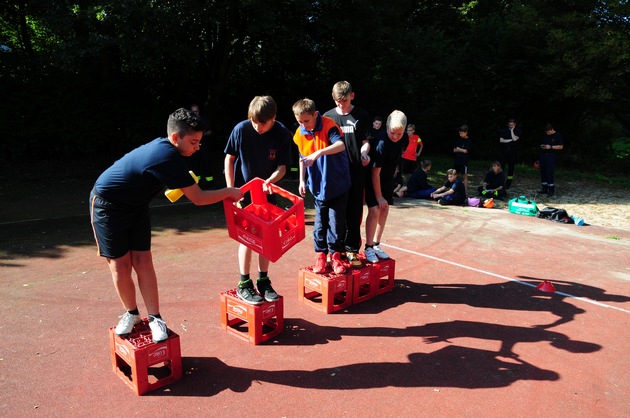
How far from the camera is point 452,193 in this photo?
40.2 ft

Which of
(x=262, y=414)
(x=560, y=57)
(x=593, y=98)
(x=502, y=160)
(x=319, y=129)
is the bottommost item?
(x=262, y=414)

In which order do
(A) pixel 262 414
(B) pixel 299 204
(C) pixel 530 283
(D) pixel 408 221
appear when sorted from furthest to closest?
1. (D) pixel 408 221
2. (C) pixel 530 283
3. (B) pixel 299 204
4. (A) pixel 262 414

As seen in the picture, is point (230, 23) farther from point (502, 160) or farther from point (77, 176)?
point (502, 160)

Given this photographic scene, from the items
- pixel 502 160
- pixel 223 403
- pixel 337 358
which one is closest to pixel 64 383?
pixel 223 403

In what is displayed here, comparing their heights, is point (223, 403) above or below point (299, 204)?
below

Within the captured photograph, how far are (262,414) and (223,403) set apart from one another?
1.11ft

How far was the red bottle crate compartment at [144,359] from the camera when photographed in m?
3.71

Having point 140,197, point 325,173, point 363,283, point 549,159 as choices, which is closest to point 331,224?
point 325,173

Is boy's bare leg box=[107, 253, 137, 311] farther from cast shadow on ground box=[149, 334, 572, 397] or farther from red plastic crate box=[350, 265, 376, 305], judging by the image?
red plastic crate box=[350, 265, 376, 305]

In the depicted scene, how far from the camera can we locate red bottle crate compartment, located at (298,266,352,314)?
5.27 m

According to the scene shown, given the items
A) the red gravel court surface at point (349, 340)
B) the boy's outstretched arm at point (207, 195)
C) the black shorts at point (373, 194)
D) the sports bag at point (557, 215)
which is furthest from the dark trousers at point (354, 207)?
the sports bag at point (557, 215)

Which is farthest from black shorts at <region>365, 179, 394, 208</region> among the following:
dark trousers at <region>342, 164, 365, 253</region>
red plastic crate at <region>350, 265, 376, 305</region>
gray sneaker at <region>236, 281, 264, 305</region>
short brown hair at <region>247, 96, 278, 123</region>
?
gray sneaker at <region>236, 281, 264, 305</region>

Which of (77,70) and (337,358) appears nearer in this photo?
(337,358)

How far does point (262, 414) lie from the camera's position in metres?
3.54
